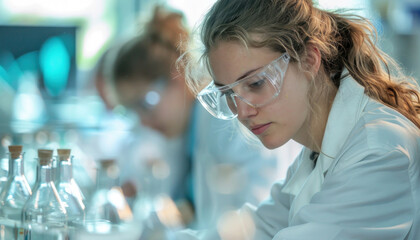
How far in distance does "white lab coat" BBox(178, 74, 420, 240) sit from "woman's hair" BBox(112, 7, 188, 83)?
4.07 ft

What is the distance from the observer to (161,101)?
2.72 m

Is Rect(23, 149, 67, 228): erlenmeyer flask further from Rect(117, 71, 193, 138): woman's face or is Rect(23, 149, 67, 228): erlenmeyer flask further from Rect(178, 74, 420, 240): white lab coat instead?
Rect(117, 71, 193, 138): woman's face

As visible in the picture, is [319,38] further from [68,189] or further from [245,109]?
[68,189]

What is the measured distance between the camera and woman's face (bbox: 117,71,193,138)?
8.70ft

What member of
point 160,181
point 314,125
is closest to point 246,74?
point 314,125

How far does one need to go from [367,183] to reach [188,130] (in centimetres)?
150

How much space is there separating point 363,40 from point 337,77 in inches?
5.2

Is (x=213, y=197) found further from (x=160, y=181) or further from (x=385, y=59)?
(x=385, y=59)

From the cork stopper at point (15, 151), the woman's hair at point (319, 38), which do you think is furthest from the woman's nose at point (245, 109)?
the cork stopper at point (15, 151)

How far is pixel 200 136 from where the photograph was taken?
8.97ft


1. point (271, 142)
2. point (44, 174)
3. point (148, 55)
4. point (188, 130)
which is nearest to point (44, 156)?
point (44, 174)

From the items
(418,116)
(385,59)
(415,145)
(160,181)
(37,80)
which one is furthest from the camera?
(37,80)

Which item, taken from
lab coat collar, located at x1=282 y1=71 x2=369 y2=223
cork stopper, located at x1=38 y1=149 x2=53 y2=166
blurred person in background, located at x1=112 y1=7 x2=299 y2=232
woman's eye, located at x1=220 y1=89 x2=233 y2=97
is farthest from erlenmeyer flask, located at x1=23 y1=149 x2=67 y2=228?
blurred person in background, located at x1=112 y1=7 x2=299 y2=232

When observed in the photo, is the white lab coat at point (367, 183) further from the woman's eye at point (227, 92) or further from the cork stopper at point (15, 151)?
the cork stopper at point (15, 151)
